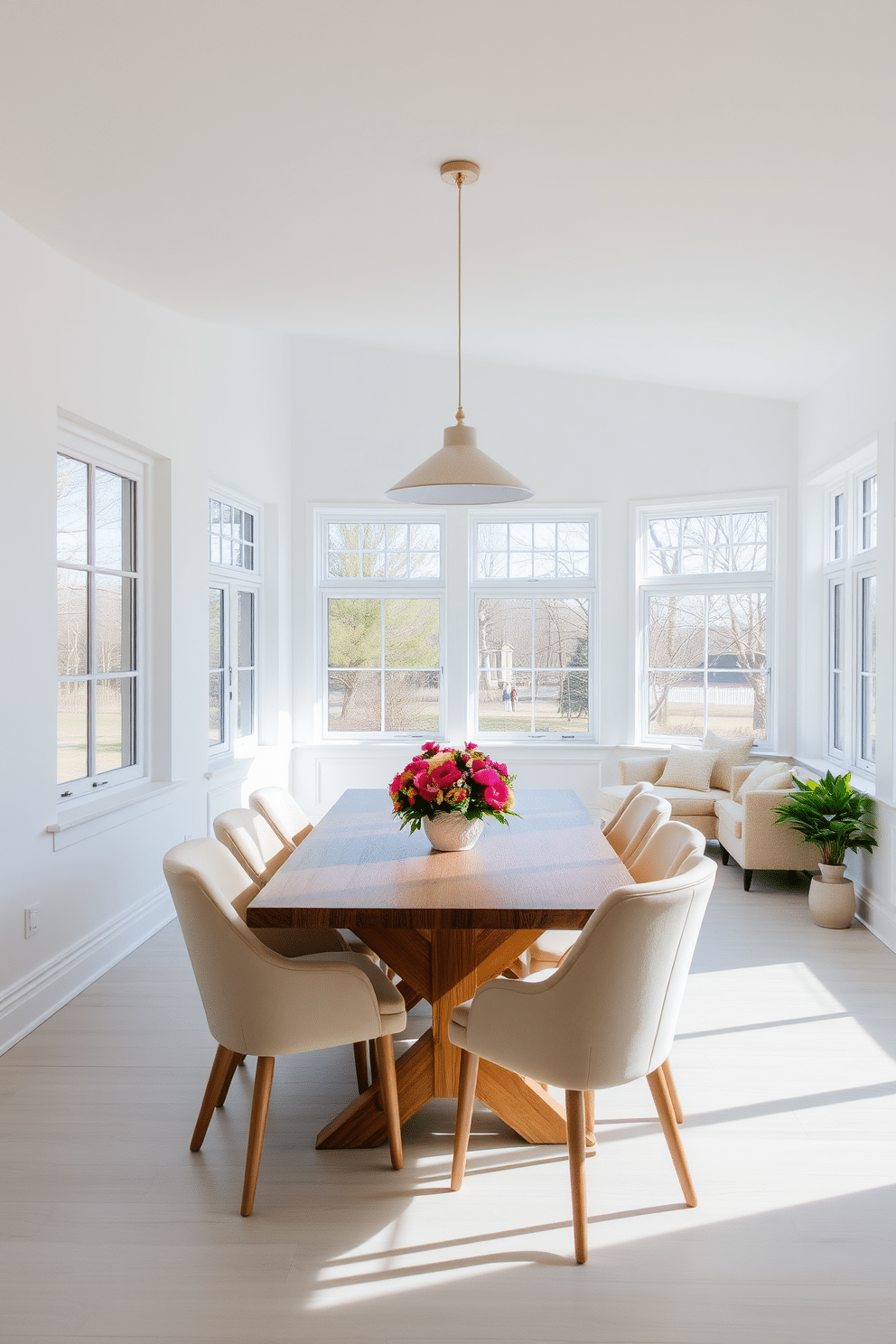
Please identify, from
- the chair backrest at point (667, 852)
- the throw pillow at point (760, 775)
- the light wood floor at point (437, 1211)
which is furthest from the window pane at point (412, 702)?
the chair backrest at point (667, 852)

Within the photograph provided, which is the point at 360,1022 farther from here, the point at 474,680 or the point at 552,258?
the point at 474,680

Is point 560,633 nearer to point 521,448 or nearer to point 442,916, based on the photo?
point 521,448

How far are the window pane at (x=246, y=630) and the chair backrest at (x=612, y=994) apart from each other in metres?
4.65

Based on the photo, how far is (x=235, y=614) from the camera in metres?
6.44

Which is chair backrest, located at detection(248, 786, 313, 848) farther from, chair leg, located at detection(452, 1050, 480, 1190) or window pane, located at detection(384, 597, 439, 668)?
window pane, located at detection(384, 597, 439, 668)

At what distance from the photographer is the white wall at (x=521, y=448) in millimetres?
7102

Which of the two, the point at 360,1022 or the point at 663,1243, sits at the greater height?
the point at 360,1022

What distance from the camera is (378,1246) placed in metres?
2.34

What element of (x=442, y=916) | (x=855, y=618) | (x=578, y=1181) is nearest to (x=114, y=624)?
(x=442, y=916)

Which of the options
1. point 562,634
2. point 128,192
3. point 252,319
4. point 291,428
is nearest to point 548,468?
point 562,634

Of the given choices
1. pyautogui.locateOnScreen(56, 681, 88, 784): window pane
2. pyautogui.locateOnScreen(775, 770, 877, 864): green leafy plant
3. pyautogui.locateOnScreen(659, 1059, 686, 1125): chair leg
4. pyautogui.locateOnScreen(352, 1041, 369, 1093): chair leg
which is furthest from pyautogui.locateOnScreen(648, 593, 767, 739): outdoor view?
pyautogui.locateOnScreen(352, 1041, 369, 1093): chair leg

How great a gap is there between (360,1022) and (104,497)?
3.03 meters

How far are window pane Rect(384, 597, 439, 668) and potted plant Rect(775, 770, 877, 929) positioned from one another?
3.14 metres

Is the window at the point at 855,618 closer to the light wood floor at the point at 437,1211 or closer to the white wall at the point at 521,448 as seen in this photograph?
the white wall at the point at 521,448
